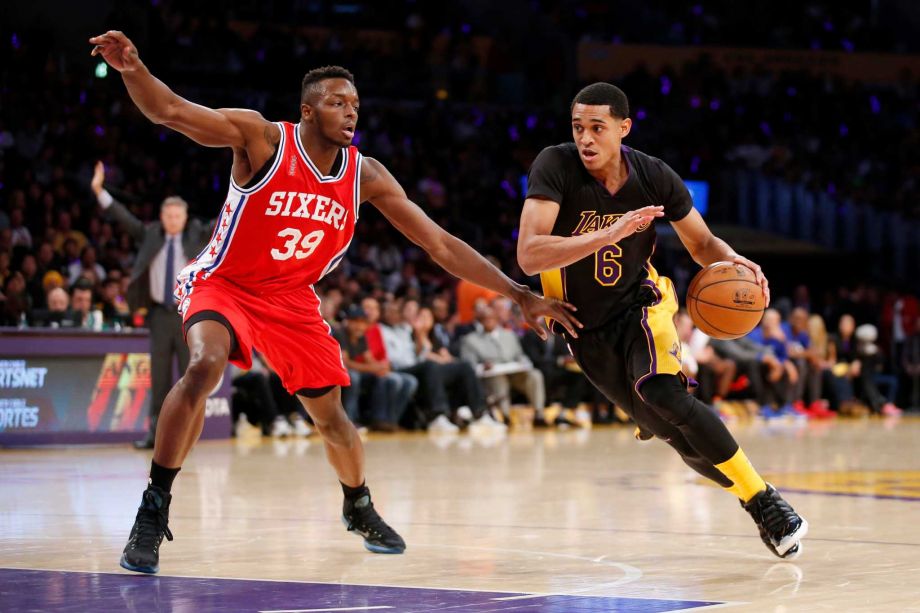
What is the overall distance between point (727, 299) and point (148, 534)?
2.42 m

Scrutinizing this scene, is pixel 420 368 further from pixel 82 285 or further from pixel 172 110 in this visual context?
pixel 172 110

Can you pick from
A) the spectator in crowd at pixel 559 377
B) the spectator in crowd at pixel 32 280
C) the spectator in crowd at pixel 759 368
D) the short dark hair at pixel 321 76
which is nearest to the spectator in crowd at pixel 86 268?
the spectator in crowd at pixel 32 280

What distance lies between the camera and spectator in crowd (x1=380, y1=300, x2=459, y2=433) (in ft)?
46.6

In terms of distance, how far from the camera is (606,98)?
5500 millimetres

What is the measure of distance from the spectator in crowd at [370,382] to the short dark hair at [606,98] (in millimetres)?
8115

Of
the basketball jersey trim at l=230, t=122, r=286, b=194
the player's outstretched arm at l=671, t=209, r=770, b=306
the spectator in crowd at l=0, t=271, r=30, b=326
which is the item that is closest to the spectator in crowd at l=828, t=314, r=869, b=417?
the spectator in crowd at l=0, t=271, r=30, b=326

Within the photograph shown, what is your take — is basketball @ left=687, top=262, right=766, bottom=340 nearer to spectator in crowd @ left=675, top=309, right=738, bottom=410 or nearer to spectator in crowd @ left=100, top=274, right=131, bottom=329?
spectator in crowd @ left=100, top=274, right=131, bottom=329

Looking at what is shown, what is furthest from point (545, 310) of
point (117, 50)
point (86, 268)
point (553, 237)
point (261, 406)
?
point (86, 268)

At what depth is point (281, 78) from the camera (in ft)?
69.0

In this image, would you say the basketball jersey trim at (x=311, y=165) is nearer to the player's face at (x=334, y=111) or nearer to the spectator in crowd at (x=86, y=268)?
the player's face at (x=334, y=111)

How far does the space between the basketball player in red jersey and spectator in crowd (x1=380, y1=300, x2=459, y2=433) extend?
8567 mm

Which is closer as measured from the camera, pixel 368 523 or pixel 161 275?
pixel 368 523

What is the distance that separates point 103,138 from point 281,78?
13.3ft

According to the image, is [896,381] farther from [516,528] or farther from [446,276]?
[516,528]
